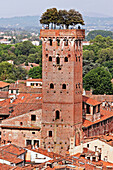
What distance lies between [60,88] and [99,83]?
1825 inches

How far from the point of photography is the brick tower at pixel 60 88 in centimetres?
5841

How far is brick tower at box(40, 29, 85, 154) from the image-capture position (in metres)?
58.4

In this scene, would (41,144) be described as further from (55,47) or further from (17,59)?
(17,59)

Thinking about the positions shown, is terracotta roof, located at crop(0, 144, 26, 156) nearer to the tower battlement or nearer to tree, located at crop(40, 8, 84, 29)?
the tower battlement

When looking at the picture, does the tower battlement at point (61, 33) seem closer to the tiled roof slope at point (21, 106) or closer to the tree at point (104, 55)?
the tiled roof slope at point (21, 106)

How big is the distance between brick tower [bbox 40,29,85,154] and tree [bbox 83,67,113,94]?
143 ft

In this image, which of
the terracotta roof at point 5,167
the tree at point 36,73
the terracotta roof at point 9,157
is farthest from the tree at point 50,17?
the tree at point 36,73

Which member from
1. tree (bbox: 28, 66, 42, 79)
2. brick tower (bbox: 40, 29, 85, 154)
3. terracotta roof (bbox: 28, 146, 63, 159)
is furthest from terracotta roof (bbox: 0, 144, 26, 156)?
tree (bbox: 28, 66, 42, 79)

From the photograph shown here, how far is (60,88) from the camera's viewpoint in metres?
58.9

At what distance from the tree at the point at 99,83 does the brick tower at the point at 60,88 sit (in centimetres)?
4361

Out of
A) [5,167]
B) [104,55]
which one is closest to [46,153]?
[5,167]

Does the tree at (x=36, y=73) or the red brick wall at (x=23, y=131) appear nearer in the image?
the red brick wall at (x=23, y=131)

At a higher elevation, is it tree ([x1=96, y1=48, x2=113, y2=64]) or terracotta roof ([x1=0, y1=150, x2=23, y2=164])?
terracotta roof ([x1=0, y1=150, x2=23, y2=164])

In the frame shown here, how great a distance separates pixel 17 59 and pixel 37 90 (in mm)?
87078
